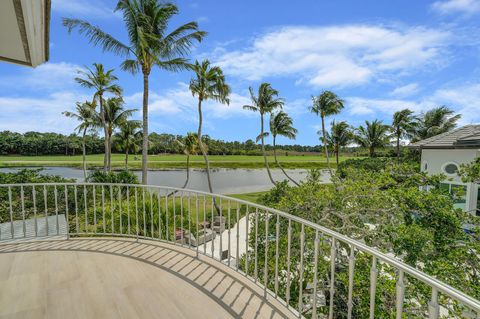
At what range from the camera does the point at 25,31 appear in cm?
231

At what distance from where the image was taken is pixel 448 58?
22.6ft

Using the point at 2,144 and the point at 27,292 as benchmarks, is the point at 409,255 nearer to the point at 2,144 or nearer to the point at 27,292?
the point at 27,292

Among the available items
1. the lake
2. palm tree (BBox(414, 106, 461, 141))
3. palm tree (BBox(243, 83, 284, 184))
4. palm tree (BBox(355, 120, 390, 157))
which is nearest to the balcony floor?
palm tree (BBox(243, 83, 284, 184))

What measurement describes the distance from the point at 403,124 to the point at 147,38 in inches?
977

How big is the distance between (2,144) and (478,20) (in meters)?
57.0

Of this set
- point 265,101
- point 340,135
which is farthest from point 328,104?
point 340,135

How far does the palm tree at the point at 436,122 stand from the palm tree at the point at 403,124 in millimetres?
662

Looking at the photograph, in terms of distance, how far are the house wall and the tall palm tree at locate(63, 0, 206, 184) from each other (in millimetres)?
10751

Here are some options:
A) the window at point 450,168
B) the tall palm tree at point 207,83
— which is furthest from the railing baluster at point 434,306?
the tall palm tree at point 207,83

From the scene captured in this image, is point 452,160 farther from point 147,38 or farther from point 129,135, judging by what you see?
point 129,135

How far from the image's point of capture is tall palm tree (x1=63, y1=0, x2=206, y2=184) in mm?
10031

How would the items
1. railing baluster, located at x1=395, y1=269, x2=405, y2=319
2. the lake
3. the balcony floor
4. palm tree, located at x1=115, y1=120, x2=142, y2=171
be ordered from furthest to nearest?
the lake < palm tree, located at x1=115, y1=120, x2=142, y2=171 < the balcony floor < railing baluster, located at x1=395, y1=269, x2=405, y2=319

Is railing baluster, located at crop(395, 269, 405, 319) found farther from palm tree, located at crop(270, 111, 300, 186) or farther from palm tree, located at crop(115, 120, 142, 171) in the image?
palm tree, located at crop(115, 120, 142, 171)

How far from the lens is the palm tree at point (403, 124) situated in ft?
79.8
